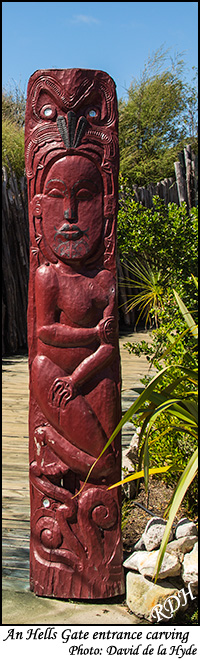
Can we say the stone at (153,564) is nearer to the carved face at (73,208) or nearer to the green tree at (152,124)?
the carved face at (73,208)

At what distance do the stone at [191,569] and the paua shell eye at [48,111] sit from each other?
201 centimetres

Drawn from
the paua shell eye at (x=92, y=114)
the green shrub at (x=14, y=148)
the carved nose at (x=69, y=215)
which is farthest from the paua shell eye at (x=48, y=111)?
the green shrub at (x=14, y=148)

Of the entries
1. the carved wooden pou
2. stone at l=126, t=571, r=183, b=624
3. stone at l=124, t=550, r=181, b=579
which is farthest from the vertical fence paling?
stone at l=126, t=571, r=183, b=624

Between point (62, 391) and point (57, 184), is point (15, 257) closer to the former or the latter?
point (57, 184)

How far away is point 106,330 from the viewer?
9.98ft

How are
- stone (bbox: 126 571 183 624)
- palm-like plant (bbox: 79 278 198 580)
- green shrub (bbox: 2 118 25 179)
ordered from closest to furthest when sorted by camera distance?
1. palm-like plant (bbox: 79 278 198 580)
2. stone (bbox: 126 571 183 624)
3. green shrub (bbox: 2 118 25 179)

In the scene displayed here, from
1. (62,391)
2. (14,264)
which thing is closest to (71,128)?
(62,391)

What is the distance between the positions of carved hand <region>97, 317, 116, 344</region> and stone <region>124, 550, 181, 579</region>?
0.96 metres

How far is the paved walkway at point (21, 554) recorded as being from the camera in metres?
2.92

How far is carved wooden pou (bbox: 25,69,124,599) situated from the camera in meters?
3.01

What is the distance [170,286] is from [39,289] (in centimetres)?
186

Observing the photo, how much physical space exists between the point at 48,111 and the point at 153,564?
6.71 ft

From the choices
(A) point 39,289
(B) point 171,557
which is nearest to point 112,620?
(B) point 171,557

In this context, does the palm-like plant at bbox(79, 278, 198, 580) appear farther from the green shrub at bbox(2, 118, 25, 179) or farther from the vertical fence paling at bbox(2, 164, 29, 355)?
the green shrub at bbox(2, 118, 25, 179)
